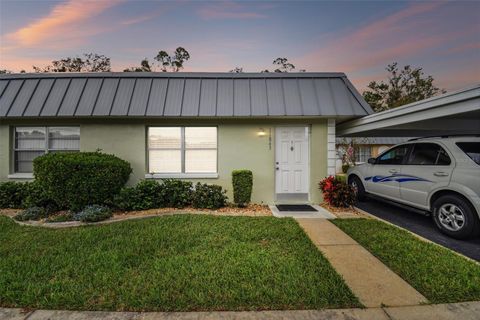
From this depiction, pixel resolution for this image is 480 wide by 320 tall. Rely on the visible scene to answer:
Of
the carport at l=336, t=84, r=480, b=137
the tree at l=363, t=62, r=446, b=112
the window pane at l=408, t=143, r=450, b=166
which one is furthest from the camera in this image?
the tree at l=363, t=62, r=446, b=112

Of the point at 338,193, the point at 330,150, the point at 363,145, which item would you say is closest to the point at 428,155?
the point at 338,193

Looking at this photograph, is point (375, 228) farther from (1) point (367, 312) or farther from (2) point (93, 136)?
(2) point (93, 136)

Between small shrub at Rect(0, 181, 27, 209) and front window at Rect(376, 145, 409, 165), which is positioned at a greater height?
front window at Rect(376, 145, 409, 165)

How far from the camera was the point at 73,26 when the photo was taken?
28.1 ft

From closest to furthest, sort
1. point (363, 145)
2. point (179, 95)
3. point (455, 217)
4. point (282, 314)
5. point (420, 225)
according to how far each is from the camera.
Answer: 1. point (282, 314)
2. point (455, 217)
3. point (420, 225)
4. point (179, 95)
5. point (363, 145)

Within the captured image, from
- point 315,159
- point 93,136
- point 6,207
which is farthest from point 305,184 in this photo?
point 6,207

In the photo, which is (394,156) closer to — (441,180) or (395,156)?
Answer: (395,156)

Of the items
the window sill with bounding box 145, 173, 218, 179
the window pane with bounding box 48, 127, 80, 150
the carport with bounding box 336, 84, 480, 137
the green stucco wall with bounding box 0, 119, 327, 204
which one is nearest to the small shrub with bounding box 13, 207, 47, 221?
the green stucco wall with bounding box 0, 119, 327, 204

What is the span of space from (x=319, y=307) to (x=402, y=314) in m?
0.86

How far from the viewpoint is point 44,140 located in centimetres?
734

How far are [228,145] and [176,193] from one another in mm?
2286

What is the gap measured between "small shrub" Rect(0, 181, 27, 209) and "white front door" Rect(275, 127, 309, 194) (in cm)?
793

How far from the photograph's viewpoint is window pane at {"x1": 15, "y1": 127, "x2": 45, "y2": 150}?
7.36 meters

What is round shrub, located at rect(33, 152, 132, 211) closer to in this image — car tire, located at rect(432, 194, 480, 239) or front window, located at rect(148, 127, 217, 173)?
front window, located at rect(148, 127, 217, 173)
